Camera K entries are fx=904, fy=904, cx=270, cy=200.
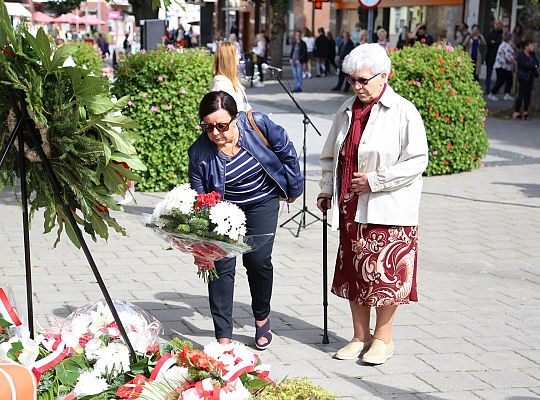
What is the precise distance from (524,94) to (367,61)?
51.9 feet

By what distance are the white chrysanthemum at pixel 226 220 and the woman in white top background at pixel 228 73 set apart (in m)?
3.46

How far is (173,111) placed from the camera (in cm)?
1104

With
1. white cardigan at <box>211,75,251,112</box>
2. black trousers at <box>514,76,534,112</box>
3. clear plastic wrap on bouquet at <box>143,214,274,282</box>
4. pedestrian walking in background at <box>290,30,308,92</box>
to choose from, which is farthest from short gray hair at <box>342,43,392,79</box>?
pedestrian walking in background at <box>290,30,308,92</box>

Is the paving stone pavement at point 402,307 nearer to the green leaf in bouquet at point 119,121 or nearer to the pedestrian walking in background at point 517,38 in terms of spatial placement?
the green leaf in bouquet at point 119,121

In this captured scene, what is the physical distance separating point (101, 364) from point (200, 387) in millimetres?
575

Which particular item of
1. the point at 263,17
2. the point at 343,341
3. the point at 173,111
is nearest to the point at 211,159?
the point at 343,341

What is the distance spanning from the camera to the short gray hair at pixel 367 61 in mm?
5258

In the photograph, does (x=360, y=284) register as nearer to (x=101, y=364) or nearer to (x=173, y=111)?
(x=101, y=364)

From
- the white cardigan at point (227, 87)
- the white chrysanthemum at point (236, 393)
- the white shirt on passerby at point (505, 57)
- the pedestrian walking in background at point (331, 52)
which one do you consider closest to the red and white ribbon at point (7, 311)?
the white chrysanthemum at point (236, 393)

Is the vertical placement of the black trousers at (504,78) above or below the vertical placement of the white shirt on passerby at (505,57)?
below

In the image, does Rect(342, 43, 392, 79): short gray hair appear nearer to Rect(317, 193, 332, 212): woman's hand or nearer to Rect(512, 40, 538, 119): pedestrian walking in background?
Rect(317, 193, 332, 212): woman's hand

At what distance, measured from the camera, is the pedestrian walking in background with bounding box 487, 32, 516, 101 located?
2327 centimetres

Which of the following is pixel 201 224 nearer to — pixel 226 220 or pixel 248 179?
pixel 226 220

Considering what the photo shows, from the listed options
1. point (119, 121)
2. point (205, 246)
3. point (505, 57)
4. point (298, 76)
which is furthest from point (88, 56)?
point (119, 121)
